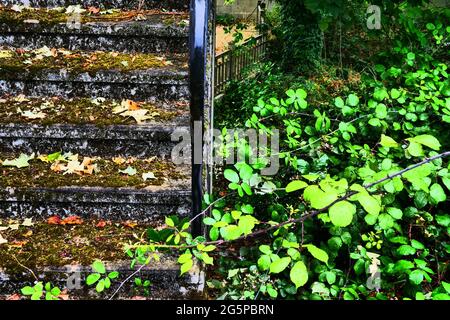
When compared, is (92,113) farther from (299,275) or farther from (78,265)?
(299,275)

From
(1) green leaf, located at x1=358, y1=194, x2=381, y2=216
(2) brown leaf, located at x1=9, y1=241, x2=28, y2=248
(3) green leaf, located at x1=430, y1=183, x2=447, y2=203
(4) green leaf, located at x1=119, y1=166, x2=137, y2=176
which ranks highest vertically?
(1) green leaf, located at x1=358, y1=194, x2=381, y2=216

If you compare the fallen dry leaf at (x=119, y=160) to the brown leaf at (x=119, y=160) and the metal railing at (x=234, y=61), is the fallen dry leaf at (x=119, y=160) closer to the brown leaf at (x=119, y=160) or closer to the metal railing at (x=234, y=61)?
the brown leaf at (x=119, y=160)

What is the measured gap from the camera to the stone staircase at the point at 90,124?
2.41m

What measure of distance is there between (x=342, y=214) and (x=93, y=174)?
5.44 ft

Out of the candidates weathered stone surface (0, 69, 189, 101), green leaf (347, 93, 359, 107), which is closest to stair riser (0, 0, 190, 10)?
weathered stone surface (0, 69, 189, 101)

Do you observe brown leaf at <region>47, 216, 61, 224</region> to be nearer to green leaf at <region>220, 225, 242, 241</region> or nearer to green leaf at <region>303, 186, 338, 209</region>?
green leaf at <region>220, 225, 242, 241</region>

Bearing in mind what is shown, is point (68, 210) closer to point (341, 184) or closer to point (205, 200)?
point (205, 200)

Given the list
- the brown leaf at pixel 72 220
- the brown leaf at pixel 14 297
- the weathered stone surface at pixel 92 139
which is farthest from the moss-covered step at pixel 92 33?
the brown leaf at pixel 14 297

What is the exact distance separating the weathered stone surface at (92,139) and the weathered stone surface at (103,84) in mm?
339

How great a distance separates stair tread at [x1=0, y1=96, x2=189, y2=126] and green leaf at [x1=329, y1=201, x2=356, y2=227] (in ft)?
4.69

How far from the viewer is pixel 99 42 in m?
3.05

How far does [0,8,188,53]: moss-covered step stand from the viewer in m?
2.97
